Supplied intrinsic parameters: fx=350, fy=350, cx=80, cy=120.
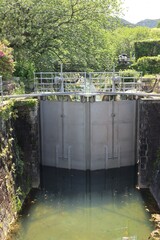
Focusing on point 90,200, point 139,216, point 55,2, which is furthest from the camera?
point 55,2

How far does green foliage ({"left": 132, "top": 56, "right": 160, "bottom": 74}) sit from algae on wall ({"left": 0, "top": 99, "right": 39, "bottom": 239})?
42.6ft

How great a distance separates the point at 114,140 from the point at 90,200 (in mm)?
3164

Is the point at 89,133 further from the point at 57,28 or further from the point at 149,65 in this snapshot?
the point at 149,65

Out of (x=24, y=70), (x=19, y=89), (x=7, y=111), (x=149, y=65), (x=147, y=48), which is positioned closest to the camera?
(x=7, y=111)

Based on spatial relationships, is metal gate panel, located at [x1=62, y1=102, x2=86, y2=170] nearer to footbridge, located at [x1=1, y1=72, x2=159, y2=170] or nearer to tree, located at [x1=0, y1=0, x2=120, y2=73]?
footbridge, located at [x1=1, y1=72, x2=159, y2=170]

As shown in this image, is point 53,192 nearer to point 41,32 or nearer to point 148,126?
point 148,126

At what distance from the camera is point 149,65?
23406 mm

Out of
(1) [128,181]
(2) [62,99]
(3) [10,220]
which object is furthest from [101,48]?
(3) [10,220]

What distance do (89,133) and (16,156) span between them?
365 centimetres

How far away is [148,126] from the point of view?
11.9 m

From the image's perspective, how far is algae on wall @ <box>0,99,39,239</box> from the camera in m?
9.13

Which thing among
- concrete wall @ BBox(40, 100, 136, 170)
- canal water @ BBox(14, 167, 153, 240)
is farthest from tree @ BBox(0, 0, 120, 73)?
A: canal water @ BBox(14, 167, 153, 240)

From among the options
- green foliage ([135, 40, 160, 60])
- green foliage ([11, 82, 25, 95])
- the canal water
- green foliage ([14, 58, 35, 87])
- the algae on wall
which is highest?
green foliage ([135, 40, 160, 60])

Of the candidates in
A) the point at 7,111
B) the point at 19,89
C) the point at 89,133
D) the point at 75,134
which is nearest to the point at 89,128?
the point at 89,133
